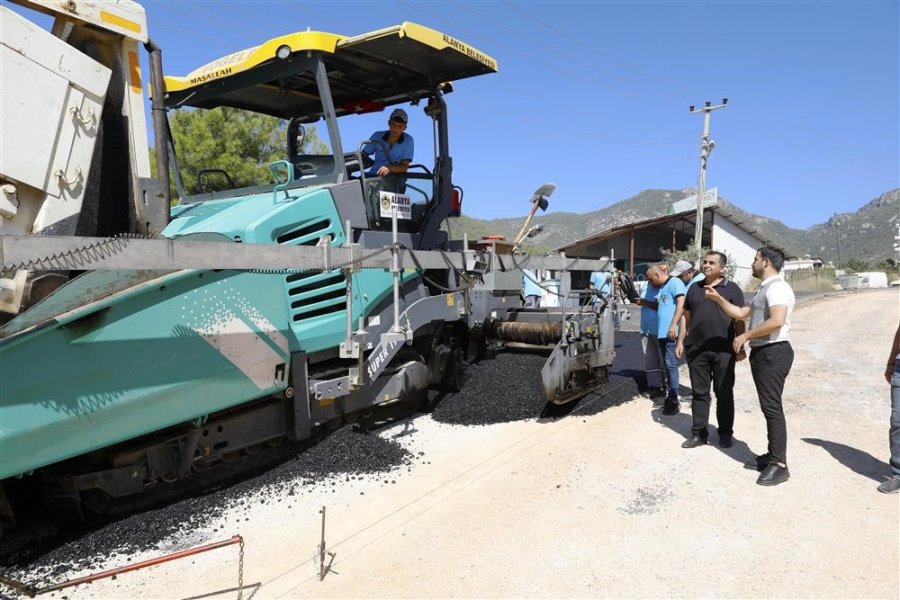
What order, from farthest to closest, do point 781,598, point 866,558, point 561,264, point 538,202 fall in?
1. point 538,202
2. point 561,264
3. point 866,558
4. point 781,598

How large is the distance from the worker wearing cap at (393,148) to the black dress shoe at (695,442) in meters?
3.04

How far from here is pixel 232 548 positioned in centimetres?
328

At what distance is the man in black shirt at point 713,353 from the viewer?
4.68 metres

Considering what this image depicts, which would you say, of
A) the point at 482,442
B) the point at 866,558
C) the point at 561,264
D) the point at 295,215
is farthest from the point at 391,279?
the point at 866,558

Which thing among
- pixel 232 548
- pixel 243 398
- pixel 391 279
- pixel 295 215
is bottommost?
pixel 232 548

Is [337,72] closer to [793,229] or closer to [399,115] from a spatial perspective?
[399,115]

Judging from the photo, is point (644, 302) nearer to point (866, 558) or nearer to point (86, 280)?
point (866, 558)

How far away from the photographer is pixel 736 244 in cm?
3061

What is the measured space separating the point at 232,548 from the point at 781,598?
2602 millimetres

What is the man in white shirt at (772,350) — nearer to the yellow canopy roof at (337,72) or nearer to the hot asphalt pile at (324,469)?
the hot asphalt pile at (324,469)

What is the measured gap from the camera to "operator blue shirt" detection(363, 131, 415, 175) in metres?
5.07

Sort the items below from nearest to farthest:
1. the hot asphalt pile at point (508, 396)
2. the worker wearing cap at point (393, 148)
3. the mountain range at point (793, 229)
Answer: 1. the worker wearing cap at point (393, 148)
2. the hot asphalt pile at point (508, 396)
3. the mountain range at point (793, 229)

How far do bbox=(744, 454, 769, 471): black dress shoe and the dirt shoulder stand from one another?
85mm

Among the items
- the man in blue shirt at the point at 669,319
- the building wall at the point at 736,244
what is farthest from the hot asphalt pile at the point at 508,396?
the building wall at the point at 736,244
